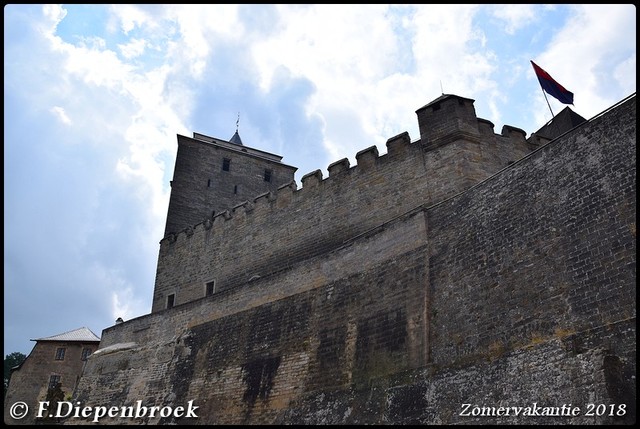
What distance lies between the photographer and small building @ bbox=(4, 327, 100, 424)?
2625 cm

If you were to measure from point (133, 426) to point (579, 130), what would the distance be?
13.2 m

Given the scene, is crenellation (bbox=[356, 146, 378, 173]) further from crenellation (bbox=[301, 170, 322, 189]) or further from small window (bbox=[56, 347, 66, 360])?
small window (bbox=[56, 347, 66, 360])

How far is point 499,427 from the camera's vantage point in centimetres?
786

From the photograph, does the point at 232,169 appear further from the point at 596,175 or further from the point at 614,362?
the point at 614,362

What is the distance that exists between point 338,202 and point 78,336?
19.6 metres

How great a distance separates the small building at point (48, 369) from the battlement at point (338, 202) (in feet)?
33.4

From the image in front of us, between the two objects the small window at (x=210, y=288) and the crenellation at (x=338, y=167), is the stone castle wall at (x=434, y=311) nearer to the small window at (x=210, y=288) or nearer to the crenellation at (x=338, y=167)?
the crenellation at (x=338, y=167)

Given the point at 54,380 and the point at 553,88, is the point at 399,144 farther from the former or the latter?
the point at 54,380

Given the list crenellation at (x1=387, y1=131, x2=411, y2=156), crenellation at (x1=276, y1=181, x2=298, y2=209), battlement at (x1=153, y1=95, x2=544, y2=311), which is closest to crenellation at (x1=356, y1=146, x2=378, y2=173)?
battlement at (x1=153, y1=95, x2=544, y2=311)

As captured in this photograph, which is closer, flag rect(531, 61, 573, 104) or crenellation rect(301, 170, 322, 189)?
flag rect(531, 61, 573, 104)

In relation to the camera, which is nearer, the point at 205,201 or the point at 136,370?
the point at 136,370

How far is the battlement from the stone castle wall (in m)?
0.10

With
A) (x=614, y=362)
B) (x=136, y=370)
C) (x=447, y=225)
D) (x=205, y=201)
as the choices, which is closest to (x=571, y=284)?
(x=614, y=362)

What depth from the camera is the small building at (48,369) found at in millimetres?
26250
